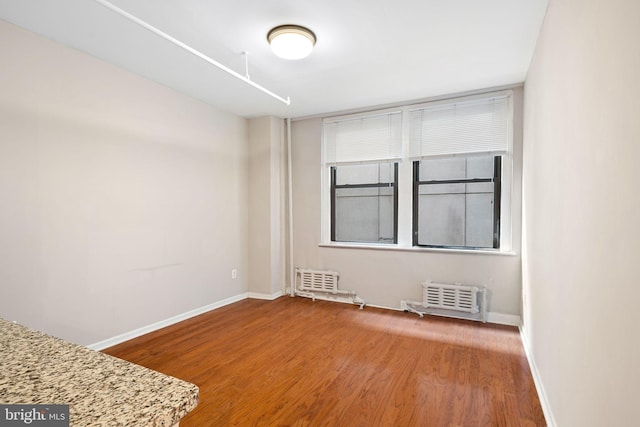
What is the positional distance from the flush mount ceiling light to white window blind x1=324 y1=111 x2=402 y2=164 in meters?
2.09

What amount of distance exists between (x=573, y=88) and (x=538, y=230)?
131cm

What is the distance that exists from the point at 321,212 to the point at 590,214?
385 centimetres

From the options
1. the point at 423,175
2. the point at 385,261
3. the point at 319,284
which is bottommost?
the point at 319,284

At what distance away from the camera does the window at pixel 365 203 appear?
185 inches

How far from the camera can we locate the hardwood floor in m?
2.17

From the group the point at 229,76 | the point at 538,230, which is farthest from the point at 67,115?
the point at 538,230

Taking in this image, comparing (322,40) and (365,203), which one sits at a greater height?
(322,40)

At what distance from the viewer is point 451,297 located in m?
4.07

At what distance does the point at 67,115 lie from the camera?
2895mm

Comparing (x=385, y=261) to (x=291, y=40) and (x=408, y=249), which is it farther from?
(x=291, y=40)

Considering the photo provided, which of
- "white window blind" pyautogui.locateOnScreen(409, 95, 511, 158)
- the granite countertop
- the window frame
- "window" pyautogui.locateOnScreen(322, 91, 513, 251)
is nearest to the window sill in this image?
the window frame

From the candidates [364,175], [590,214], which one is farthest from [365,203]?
[590,214]

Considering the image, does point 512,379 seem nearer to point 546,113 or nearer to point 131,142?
point 546,113

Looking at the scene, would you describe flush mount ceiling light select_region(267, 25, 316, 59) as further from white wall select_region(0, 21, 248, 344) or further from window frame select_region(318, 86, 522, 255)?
window frame select_region(318, 86, 522, 255)
